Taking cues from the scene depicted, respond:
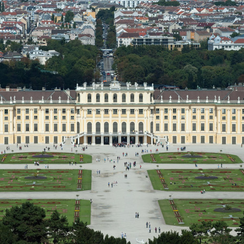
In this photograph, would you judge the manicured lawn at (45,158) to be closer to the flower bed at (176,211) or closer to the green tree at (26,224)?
the flower bed at (176,211)

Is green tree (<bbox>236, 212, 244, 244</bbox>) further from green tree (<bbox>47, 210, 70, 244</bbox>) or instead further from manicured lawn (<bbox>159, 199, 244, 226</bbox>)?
green tree (<bbox>47, 210, 70, 244</bbox>)

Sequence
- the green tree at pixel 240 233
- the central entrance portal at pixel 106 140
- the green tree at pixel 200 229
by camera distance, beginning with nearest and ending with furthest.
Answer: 1. the green tree at pixel 240 233
2. the green tree at pixel 200 229
3. the central entrance portal at pixel 106 140

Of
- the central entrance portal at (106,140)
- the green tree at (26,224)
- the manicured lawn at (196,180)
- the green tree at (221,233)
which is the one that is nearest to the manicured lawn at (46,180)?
the manicured lawn at (196,180)

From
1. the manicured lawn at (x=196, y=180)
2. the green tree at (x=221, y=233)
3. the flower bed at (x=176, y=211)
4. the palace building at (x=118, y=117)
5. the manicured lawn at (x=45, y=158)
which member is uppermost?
the palace building at (x=118, y=117)

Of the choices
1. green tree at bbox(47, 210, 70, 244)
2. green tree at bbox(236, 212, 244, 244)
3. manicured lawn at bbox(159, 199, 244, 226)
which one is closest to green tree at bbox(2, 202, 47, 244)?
green tree at bbox(47, 210, 70, 244)

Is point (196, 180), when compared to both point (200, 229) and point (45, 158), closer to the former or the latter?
point (45, 158)

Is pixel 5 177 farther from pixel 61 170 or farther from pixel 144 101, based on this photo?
pixel 144 101
